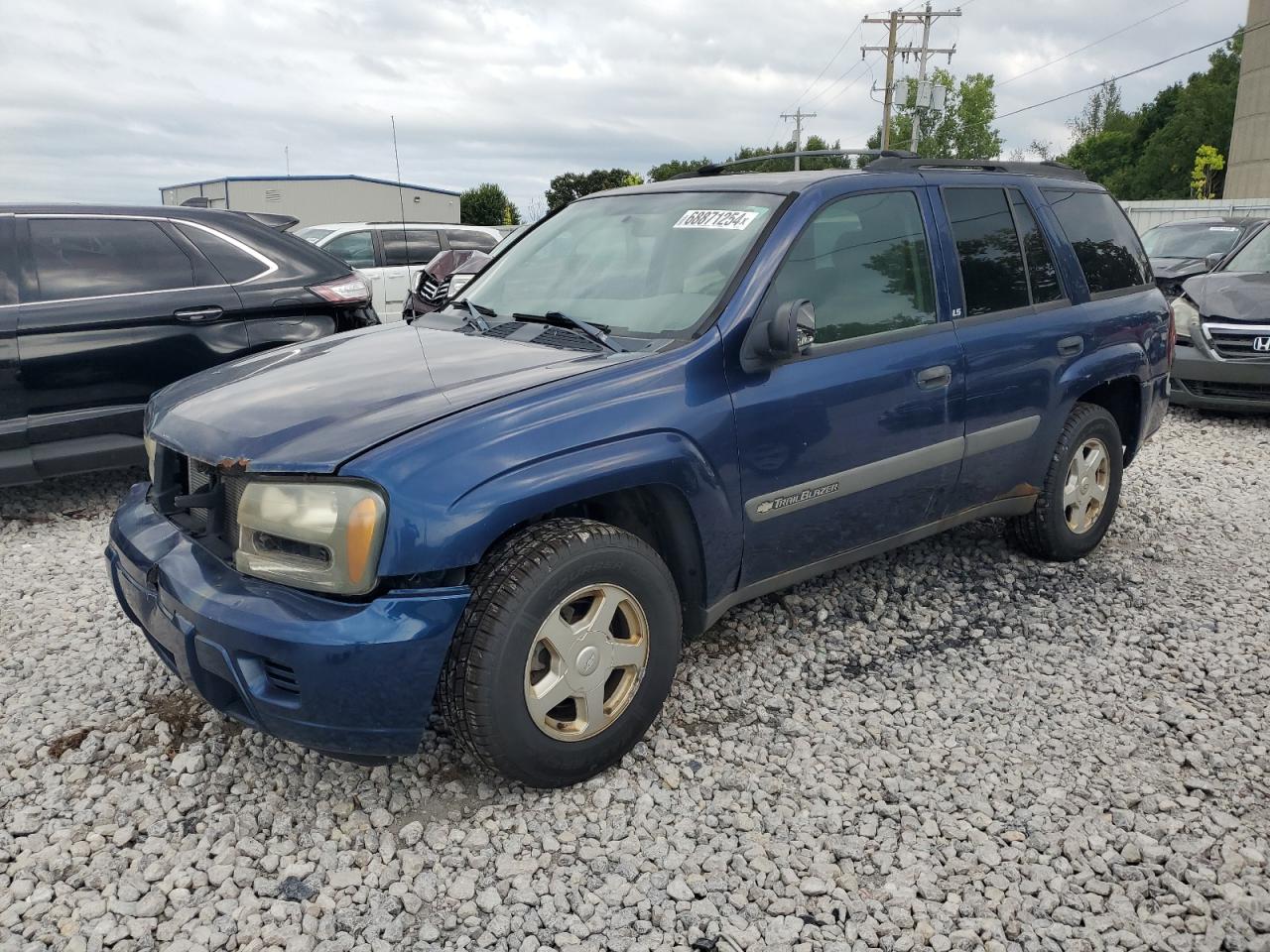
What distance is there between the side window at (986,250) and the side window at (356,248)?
9234 millimetres

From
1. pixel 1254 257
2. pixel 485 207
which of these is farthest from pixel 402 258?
pixel 485 207

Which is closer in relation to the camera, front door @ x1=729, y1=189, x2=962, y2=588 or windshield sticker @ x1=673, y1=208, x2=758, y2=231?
front door @ x1=729, y1=189, x2=962, y2=588

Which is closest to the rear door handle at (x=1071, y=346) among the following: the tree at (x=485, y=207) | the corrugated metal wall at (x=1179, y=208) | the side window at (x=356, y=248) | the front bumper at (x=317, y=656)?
the front bumper at (x=317, y=656)

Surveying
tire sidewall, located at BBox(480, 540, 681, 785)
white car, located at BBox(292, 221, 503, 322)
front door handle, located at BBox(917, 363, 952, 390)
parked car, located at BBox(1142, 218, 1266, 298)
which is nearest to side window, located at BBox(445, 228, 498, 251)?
white car, located at BBox(292, 221, 503, 322)

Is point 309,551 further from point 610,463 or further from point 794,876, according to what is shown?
point 794,876

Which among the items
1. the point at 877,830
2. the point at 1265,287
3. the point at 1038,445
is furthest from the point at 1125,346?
the point at 1265,287

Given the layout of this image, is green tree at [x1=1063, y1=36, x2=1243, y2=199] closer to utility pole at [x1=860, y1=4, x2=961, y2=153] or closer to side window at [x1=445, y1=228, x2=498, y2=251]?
utility pole at [x1=860, y1=4, x2=961, y2=153]

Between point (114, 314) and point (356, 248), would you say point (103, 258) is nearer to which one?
Answer: point (114, 314)

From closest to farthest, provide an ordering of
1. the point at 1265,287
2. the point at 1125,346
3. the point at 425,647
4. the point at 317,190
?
the point at 425,647 → the point at 1125,346 → the point at 1265,287 → the point at 317,190

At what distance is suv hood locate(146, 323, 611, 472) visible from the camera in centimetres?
259

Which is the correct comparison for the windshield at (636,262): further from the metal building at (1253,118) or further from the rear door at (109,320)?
the metal building at (1253,118)

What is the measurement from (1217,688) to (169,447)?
3.67 meters

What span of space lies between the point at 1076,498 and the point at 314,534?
356 cm

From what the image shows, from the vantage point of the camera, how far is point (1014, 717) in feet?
11.0
